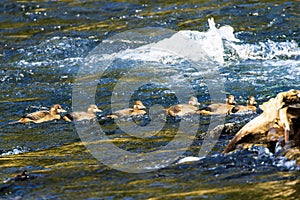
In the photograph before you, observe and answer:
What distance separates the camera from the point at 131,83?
438 inches

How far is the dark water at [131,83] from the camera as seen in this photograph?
5.41 meters

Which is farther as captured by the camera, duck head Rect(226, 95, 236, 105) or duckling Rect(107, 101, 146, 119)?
duckling Rect(107, 101, 146, 119)

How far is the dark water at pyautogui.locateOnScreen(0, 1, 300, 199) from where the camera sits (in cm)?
541

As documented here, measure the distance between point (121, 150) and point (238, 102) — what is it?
268 cm

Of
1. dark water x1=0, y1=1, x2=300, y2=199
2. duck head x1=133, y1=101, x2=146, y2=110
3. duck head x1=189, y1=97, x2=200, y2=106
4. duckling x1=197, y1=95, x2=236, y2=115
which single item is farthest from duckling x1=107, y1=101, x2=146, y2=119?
duckling x1=197, y1=95, x2=236, y2=115

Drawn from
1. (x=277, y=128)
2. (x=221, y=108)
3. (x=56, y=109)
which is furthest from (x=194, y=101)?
(x=277, y=128)

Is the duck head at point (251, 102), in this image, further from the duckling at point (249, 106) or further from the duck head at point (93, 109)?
the duck head at point (93, 109)

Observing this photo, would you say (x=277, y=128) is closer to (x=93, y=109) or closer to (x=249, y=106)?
(x=249, y=106)

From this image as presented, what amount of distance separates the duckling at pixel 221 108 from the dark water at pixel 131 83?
0.66 feet

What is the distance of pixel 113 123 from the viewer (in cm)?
897

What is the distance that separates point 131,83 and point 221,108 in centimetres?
259

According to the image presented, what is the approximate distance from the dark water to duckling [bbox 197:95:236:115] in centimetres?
20

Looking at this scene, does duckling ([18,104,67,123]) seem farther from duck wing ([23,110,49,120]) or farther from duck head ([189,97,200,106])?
duck head ([189,97,200,106])

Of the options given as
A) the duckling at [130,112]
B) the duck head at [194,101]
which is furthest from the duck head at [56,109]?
the duck head at [194,101]
